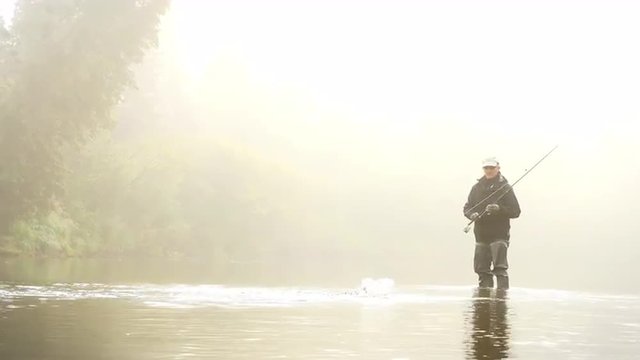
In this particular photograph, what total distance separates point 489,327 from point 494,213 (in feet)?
26.7

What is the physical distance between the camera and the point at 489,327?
1236cm

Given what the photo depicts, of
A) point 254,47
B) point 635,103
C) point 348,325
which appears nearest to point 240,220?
point 254,47

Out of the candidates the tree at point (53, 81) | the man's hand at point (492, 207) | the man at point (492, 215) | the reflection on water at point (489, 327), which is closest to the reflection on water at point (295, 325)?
the reflection on water at point (489, 327)

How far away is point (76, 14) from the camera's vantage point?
1560 inches

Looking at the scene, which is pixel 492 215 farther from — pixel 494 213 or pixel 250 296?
pixel 250 296

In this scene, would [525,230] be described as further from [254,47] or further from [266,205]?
[266,205]

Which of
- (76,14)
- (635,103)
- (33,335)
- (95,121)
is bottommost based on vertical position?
(33,335)

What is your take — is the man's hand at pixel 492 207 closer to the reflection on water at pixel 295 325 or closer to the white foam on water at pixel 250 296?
the white foam on water at pixel 250 296

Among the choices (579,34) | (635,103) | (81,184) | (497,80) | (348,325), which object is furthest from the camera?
(579,34)

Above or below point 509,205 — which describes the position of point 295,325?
below

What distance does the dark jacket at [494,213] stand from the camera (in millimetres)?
20078

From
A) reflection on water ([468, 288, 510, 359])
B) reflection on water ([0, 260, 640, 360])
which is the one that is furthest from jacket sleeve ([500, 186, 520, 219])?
reflection on water ([0, 260, 640, 360])

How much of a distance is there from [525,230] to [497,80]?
4136cm

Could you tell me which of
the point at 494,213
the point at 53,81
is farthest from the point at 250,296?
the point at 53,81
